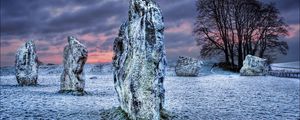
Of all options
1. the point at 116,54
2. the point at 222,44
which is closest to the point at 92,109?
the point at 116,54

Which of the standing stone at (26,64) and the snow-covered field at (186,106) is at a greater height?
the standing stone at (26,64)

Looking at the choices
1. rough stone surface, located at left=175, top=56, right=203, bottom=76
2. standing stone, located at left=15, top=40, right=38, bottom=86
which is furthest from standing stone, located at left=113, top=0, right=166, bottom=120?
rough stone surface, located at left=175, top=56, right=203, bottom=76

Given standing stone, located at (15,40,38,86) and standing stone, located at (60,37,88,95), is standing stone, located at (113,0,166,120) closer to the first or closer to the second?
standing stone, located at (60,37,88,95)

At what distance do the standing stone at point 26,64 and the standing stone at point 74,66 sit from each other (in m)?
6.72

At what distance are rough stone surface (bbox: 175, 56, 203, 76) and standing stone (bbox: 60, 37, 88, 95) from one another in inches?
814

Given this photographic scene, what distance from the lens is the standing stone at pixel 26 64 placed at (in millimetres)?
29594

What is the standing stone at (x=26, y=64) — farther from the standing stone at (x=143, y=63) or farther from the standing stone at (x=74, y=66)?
the standing stone at (x=143, y=63)

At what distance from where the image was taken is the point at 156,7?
13867 millimetres

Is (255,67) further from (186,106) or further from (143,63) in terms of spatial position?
(143,63)

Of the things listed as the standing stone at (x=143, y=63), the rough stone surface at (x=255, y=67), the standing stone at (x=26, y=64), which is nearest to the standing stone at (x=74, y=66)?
the standing stone at (x=26, y=64)

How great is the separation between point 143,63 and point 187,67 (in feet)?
101

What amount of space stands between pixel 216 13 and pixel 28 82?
114 feet

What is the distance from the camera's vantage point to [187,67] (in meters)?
43.6

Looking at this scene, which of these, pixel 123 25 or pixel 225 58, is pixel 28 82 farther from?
pixel 225 58
